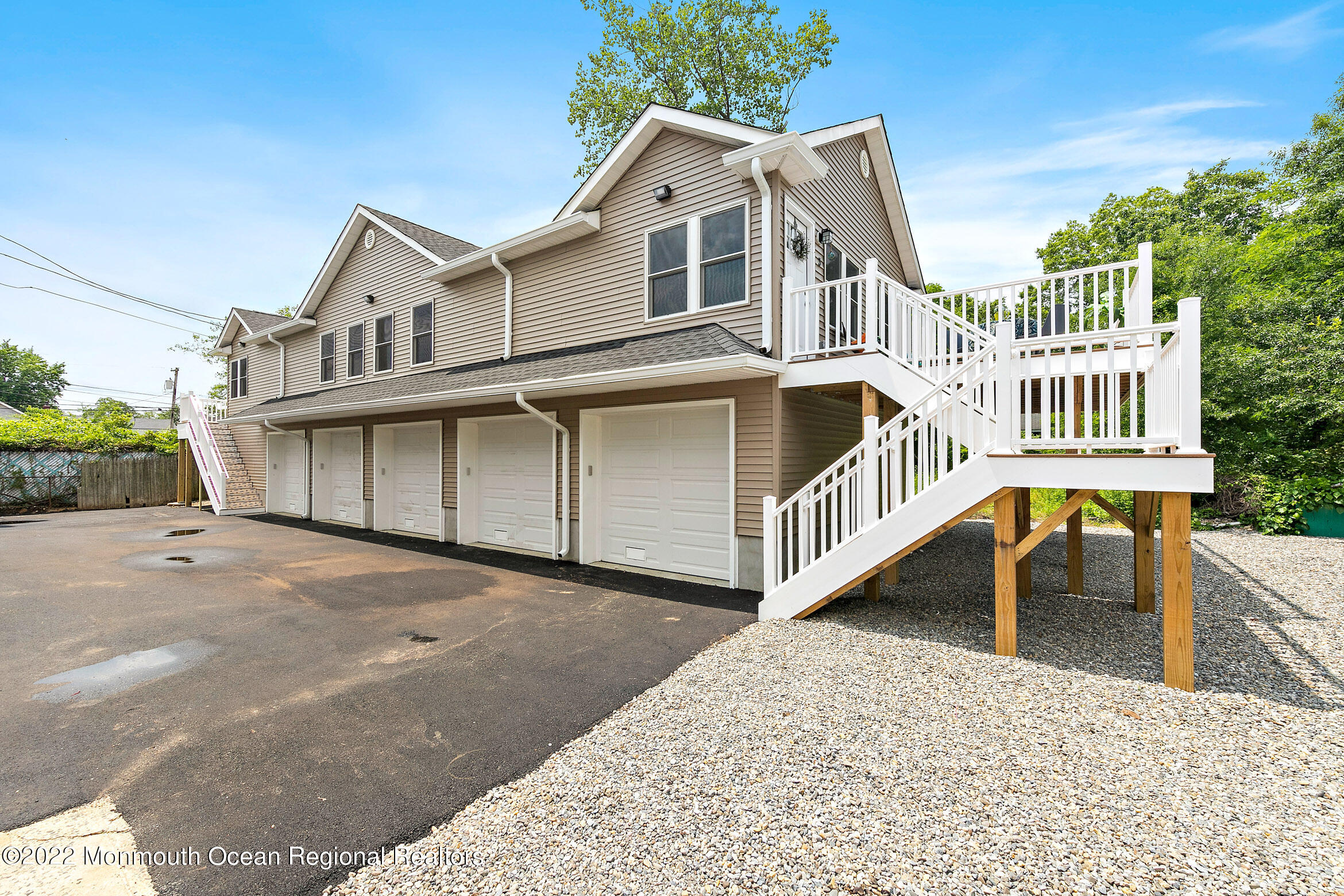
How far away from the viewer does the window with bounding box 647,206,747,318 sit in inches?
253

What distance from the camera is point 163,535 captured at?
10188 mm

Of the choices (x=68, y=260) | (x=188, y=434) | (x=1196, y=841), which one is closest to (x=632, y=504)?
(x=1196, y=841)

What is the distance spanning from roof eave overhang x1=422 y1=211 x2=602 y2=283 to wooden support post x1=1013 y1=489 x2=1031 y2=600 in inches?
267

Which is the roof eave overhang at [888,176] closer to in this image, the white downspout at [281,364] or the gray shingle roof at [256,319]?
the white downspout at [281,364]

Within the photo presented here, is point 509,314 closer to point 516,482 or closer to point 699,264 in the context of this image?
point 516,482

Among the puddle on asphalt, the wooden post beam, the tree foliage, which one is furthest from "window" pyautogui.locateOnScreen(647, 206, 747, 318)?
the tree foliage

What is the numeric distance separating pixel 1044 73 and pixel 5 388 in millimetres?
78224

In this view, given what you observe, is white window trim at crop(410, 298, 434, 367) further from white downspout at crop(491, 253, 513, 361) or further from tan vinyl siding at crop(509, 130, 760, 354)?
tan vinyl siding at crop(509, 130, 760, 354)

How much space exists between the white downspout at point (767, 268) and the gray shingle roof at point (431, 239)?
23.4 ft

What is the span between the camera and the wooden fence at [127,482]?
15039 mm

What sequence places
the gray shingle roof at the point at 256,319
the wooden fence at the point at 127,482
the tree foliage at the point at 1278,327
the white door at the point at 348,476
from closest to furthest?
1. the tree foliage at the point at 1278,327
2. the white door at the point at 348,476
3. the wooden fence at the point at 127,482
4. the gray shingle roof at the point at 256,319

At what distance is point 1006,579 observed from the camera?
3930mm

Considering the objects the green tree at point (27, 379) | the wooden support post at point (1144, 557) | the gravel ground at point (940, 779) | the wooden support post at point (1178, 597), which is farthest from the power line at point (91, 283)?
the green tree at point (27, 379)

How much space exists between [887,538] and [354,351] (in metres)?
12.7
